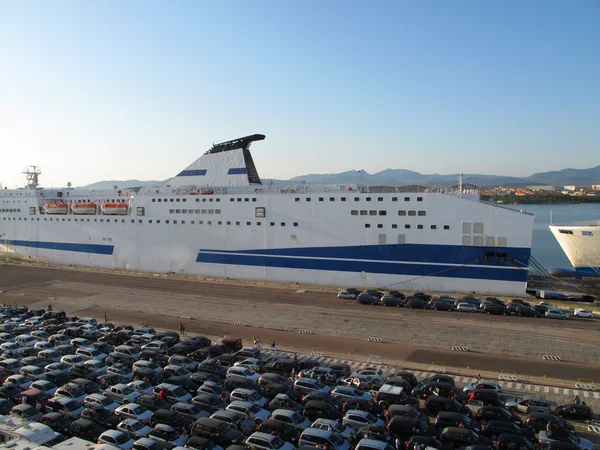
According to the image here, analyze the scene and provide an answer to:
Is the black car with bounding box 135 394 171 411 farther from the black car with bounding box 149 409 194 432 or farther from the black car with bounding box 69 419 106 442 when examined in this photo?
the black car with bounding box 69 419 106 442

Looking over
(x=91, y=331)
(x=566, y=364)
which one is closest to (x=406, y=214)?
(x=566, y=364)

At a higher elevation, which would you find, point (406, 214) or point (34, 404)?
point (406, 214)

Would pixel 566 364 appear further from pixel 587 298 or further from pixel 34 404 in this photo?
pixel 34 404

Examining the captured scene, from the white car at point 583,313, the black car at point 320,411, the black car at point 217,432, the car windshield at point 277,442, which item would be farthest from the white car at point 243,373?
the white car at point 583,313

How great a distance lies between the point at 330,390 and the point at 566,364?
8578mm

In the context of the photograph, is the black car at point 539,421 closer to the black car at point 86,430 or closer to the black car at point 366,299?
the black car at point 86,430

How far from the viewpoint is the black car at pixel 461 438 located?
9938mm

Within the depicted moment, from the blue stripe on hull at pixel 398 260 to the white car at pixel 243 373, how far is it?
13874mm

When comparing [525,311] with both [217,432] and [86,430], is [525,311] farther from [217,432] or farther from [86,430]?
[86,430]

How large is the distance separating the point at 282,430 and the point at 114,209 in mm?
29766

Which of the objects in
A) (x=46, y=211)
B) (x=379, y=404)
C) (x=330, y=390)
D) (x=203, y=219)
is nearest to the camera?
(x=379, y=404)

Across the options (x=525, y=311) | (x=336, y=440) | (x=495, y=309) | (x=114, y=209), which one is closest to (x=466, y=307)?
(x=495, y=309)

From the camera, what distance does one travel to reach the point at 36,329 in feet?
64.1

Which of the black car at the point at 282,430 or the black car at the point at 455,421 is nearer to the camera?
the black car at the point at 282,430
